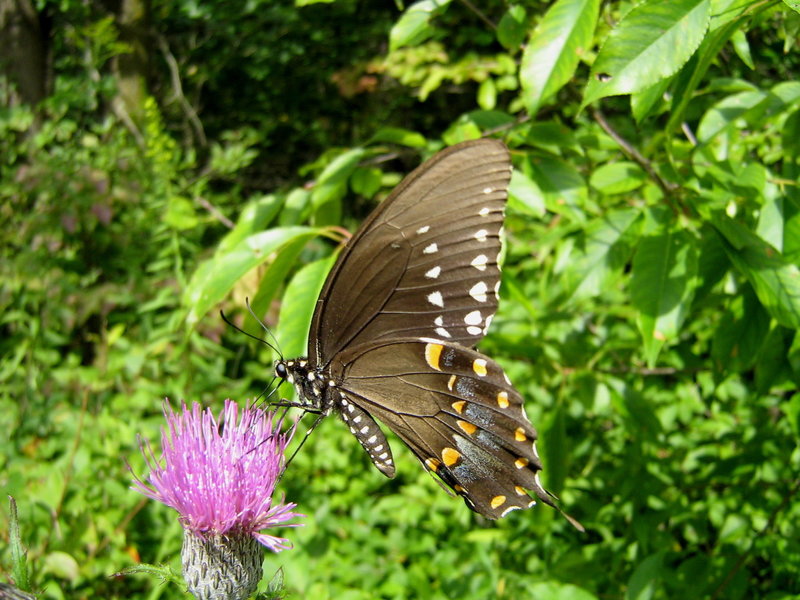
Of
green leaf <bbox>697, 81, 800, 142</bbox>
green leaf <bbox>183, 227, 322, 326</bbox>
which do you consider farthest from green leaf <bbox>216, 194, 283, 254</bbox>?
green leaf <bbox>697, 81, 800, 142</bbox>

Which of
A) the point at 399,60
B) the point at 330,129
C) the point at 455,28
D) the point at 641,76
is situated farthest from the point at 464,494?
the point at 330,129

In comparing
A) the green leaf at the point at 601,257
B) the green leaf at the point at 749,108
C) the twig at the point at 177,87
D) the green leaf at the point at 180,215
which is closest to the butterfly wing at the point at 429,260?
the green leaf at the point at 601,257

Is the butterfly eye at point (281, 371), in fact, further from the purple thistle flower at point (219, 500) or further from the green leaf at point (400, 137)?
the green leaf at point (400, 137)

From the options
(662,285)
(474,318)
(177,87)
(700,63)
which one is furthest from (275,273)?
(177,87)

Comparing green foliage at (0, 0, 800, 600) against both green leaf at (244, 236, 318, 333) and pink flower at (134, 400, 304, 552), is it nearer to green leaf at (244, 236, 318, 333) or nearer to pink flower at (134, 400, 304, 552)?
→ green leaf at (244, 236, 318, 333)

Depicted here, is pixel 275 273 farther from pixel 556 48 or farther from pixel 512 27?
pixel 512 27

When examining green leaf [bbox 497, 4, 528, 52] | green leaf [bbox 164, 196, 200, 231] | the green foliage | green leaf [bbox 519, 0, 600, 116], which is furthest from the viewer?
green leaf [bbox 164, 196, 200, 231]
